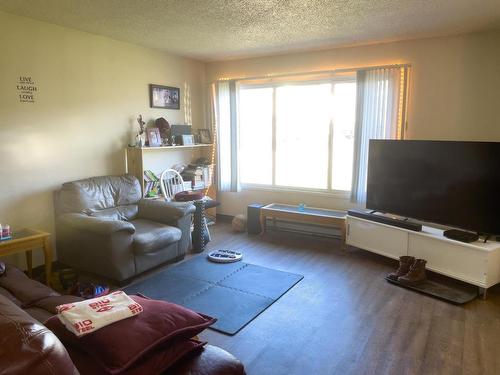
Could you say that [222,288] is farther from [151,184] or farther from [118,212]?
[151,184]

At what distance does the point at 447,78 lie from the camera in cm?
407

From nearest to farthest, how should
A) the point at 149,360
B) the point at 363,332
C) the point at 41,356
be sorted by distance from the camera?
the point at 41,356 → the point at 149,360 → the point at 363,332

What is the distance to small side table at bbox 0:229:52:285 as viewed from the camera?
3086mm

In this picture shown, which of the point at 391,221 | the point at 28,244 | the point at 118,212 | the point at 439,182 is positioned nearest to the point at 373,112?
the point at 439,182

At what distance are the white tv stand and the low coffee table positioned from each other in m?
0.20

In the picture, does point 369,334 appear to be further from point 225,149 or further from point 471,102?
point 225,149

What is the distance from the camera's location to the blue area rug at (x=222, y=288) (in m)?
2.98

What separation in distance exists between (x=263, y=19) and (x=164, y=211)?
2.16m

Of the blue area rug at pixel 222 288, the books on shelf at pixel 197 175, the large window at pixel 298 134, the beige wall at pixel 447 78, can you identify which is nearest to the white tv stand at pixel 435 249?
the large window at pixel 298 134

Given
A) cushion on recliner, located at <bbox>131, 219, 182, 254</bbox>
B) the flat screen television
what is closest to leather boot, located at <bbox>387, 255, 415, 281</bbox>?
the flat screen television

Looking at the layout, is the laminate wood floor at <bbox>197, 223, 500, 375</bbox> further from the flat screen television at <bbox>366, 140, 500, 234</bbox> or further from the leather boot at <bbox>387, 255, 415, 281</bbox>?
the flat screen television at <bbox>366, 140, 500, 234</bbox>

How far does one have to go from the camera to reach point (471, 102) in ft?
13.0

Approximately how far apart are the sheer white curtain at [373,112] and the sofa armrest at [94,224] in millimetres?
2735

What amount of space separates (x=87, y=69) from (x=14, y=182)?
1.41 m
